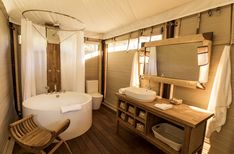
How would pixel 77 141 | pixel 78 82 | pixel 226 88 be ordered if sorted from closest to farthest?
pixel 226 88
pixel 77 141
pixel 78 82

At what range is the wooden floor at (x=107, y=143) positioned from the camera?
2.04 metres

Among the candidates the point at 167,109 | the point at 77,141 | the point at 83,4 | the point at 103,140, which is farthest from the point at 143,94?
the point at 83,4

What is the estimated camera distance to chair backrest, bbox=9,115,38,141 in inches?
63.8

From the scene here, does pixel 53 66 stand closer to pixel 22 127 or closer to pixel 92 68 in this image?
pixel 92 68

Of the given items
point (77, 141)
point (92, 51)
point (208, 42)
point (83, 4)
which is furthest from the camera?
point (92, 51)

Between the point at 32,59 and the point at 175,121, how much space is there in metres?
2.74

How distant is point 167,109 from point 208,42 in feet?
3.33

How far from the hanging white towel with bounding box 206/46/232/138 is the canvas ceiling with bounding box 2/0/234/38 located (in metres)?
0.69

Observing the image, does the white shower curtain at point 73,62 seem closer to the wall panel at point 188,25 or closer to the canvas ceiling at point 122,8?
the canvas ceiling at point 122,8

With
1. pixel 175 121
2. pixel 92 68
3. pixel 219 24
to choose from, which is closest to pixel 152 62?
pixel 219 24

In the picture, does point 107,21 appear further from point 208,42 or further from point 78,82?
point 208,42

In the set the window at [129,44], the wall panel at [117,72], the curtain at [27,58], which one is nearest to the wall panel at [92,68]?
the wall panel at [117,72]

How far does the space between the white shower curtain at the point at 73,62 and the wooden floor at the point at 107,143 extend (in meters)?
1.10

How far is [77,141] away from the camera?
88.8 inches
